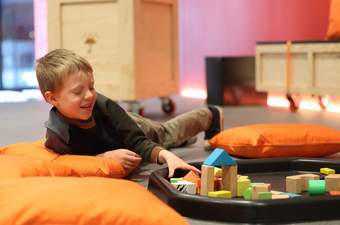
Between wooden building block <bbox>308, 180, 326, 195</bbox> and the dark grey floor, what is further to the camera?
the dark grey floor

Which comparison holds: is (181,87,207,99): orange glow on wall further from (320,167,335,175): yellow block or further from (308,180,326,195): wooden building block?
(308,180,326,195): wooden building block

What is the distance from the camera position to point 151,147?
1.50m

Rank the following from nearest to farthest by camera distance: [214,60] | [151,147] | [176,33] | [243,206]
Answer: [243,206], [151,147], [176,33], [214,60]

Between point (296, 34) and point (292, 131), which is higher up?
point (296, 34)

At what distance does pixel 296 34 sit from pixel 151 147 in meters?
2.21

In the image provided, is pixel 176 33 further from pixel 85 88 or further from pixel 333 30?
pixel 85 88

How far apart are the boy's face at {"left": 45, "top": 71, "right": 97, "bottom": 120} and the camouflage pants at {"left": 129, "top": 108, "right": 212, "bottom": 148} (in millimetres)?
383

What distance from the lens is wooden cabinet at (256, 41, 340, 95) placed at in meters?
2.86

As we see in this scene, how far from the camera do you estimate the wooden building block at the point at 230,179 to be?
1.22 metres

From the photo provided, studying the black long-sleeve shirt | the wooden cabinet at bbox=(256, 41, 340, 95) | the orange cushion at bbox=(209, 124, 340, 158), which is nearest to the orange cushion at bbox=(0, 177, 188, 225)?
the black long-sleeve shirt

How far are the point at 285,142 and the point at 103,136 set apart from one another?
1.73 feet

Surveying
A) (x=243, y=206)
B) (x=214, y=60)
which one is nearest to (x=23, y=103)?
(x=214, y=60)

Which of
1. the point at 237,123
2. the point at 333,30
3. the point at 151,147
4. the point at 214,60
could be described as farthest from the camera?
the point at 214,60

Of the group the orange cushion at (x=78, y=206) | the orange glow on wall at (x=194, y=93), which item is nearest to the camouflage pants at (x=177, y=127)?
the orange cushion at (x=78, y=206)
